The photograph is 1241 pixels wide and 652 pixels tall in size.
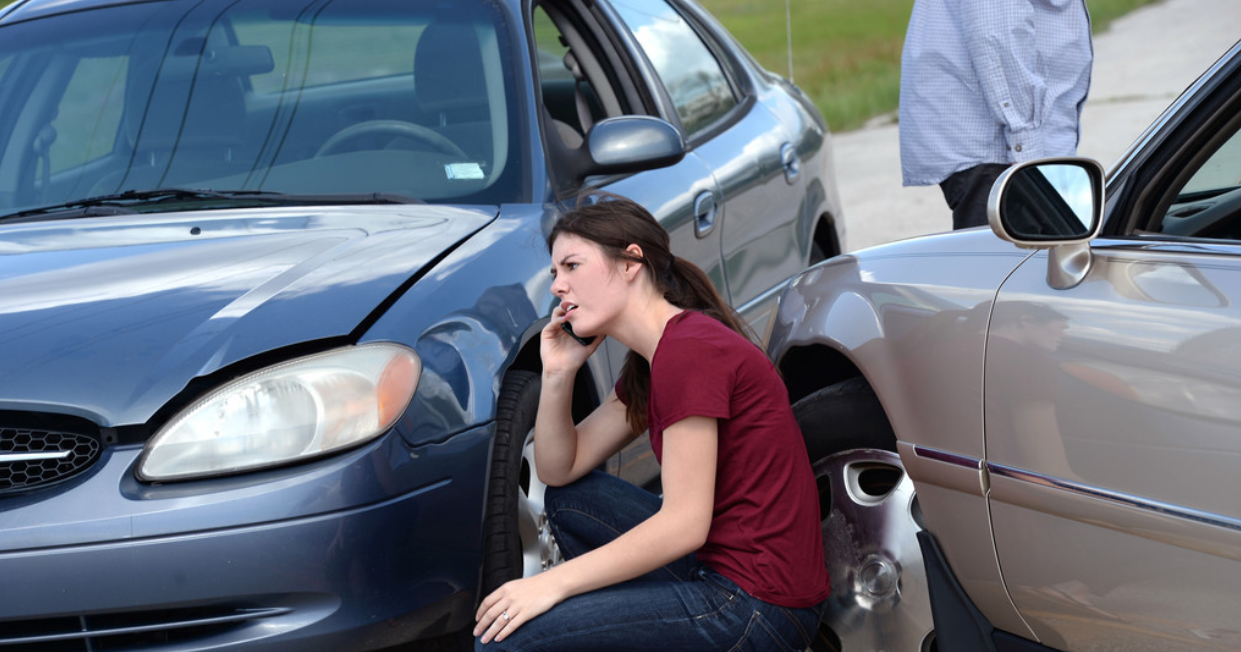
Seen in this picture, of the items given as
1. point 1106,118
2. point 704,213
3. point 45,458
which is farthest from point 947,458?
point 1106,118

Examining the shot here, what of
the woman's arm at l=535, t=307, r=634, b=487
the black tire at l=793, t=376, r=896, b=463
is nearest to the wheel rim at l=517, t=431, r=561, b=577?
the woman's arm at l=535, t=307, r=634, b=487

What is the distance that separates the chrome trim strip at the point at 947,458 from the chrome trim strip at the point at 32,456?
1.51 metres

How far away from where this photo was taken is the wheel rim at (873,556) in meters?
2.71

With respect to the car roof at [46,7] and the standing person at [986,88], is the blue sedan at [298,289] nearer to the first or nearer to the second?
the car roof at [46,7]

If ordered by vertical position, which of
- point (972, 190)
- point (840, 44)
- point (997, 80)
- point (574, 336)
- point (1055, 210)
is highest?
point (1055, 210)

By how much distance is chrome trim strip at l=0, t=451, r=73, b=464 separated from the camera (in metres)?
2.51

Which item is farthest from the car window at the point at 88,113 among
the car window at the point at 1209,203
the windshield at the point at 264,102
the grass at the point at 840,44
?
the grass at the point at 840,44

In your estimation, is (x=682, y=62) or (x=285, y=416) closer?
(x=285, y=416)

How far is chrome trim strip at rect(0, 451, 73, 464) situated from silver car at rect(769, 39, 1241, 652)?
4.76 ft

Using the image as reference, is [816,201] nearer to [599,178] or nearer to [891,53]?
[599,178]

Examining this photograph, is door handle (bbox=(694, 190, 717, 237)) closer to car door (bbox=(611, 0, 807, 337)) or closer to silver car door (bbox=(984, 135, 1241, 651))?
car door (bbox=(611, 0, 807, 337))

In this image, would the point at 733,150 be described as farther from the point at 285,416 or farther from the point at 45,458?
the point at 45,458

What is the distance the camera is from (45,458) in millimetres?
2518

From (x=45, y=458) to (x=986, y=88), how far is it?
2764mm
